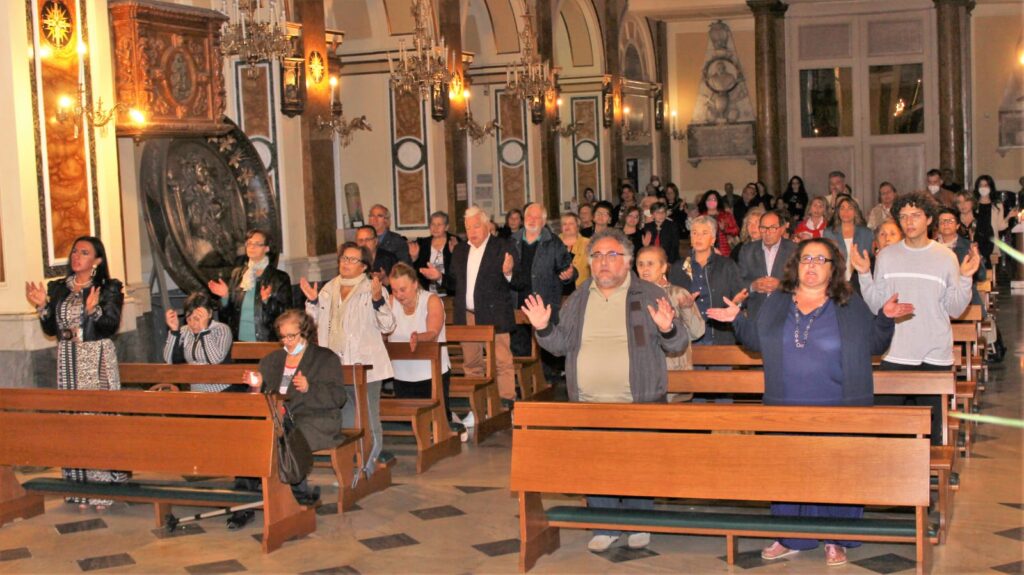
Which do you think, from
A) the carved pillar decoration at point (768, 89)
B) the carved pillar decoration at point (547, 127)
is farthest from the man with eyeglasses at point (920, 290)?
the carved pillar decoration at point (768, 89)

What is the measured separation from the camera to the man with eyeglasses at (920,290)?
6895 mm

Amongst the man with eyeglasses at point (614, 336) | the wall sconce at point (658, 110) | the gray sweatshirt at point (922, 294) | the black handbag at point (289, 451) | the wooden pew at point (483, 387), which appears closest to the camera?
the man with eyeglasses at point (614, 336)

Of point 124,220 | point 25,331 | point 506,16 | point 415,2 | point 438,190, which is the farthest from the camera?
point 506,16

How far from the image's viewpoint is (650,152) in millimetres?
27125

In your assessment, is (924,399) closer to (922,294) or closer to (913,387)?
(913,387)

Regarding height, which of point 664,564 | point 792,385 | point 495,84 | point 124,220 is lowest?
point 664,564

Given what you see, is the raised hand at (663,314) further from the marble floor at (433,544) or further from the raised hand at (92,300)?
the raised hand at (92,300)

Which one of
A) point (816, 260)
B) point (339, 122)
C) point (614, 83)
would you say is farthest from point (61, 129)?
point (614, 83)

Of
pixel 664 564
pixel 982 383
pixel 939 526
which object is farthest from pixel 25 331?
pixel 982 383

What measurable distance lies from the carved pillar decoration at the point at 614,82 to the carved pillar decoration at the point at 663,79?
3304mm

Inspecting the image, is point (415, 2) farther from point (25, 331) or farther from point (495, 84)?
point (25, 331)

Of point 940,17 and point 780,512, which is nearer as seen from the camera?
point 780,512

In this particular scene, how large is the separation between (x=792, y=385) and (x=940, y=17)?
70.6 feet

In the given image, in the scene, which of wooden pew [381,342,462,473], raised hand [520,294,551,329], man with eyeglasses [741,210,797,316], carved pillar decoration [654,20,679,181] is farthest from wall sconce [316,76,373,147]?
carved pillar decoration [654,20,679,181]
